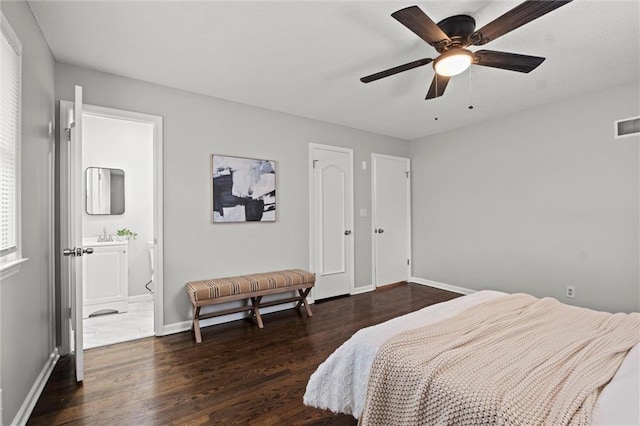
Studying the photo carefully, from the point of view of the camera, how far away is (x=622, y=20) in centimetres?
209

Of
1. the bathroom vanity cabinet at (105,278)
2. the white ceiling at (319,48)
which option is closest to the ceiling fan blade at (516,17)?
the white ceiling at (319,48)

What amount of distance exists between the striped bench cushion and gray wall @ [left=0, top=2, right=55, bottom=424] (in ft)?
3.58

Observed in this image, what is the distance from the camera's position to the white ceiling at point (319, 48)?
1.98 m

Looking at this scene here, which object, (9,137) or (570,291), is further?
(570,291)

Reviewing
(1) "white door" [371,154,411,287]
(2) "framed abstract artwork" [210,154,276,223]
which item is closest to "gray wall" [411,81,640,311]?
(1) "white door" [371,154,411,287]

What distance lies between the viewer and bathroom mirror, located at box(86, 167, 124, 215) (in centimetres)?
415

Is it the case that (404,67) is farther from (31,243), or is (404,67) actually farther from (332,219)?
(31,243)

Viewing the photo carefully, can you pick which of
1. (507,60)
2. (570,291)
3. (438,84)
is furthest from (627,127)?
(438,84)

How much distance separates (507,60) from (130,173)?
457 cm

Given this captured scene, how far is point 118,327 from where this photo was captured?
3285mm

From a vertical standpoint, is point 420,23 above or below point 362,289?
above

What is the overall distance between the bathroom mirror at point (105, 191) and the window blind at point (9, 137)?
2.73 m

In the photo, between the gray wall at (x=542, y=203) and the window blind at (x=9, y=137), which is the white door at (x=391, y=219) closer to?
the gray wall at (x=542, y=203)

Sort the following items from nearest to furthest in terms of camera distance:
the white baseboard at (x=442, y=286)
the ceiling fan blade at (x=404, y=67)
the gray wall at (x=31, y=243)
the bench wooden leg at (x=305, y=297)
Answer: the gray wall at (x=31, y=243) < the ceiling fan blade at (x=404, y=67) < the bench wooden leg at (x=305, y=297) < the white baseboard at (x=442, y=286)
